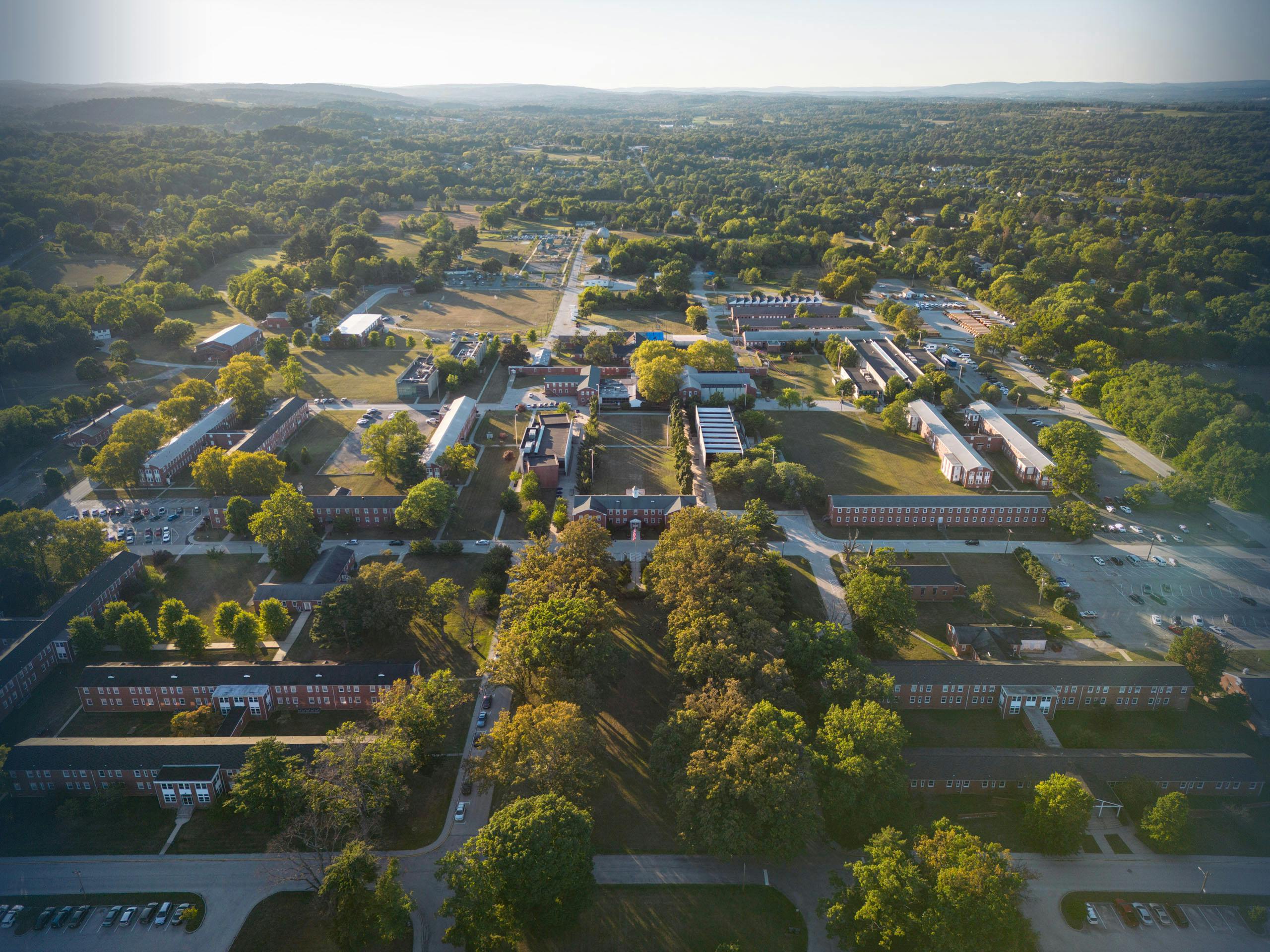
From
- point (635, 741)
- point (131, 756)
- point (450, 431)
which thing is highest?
point (450, 431)

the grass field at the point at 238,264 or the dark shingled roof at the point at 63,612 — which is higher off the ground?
the grass field at the point at 238,264

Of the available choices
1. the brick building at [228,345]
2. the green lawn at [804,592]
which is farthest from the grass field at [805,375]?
the brick building at [228,345]

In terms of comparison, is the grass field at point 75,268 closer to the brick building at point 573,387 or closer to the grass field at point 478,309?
the grass field at point 478,309

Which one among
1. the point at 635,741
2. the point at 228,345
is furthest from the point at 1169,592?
the point at 228,345

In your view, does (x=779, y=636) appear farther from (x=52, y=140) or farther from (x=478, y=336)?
(x=52, y=140)

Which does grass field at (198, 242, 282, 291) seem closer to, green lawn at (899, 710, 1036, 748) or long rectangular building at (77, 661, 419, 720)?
long rectangular building at (77, 661, 419, 720)

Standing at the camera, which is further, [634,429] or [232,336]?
[232,336]

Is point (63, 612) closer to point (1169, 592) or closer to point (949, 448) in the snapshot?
point (949, 448)
